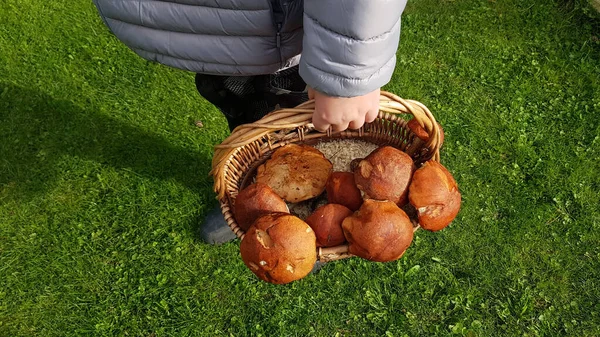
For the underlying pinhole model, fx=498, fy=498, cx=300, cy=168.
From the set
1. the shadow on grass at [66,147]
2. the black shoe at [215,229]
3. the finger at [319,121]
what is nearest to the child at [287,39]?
the finger at [319,121]

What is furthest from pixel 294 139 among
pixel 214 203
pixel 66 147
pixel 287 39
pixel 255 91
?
pixel 66 147

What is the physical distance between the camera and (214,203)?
305cm

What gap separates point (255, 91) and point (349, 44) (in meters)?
0.88

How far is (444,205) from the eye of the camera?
6.18 feet

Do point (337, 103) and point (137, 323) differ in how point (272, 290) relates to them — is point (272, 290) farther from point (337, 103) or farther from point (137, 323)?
point (337, 103)

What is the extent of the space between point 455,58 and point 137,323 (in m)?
2.95

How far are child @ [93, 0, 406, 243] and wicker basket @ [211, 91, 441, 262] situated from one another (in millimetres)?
172

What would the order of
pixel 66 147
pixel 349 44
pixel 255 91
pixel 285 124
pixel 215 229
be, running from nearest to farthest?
pixel 349 44
pixel 285 124
pixel 255 91
pixel 215 229
pixel 66 147

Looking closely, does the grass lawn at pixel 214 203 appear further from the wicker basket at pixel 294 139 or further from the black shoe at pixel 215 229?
the wicker basket at pixel 294 139

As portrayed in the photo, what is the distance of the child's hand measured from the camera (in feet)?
5.09

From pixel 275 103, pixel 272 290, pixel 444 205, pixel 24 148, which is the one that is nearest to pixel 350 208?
pixel 444 205

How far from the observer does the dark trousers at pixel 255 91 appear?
206 centimetres

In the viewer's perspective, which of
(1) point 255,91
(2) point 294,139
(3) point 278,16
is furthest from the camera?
(2) point 294,139

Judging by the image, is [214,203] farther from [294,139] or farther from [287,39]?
[287,39]
